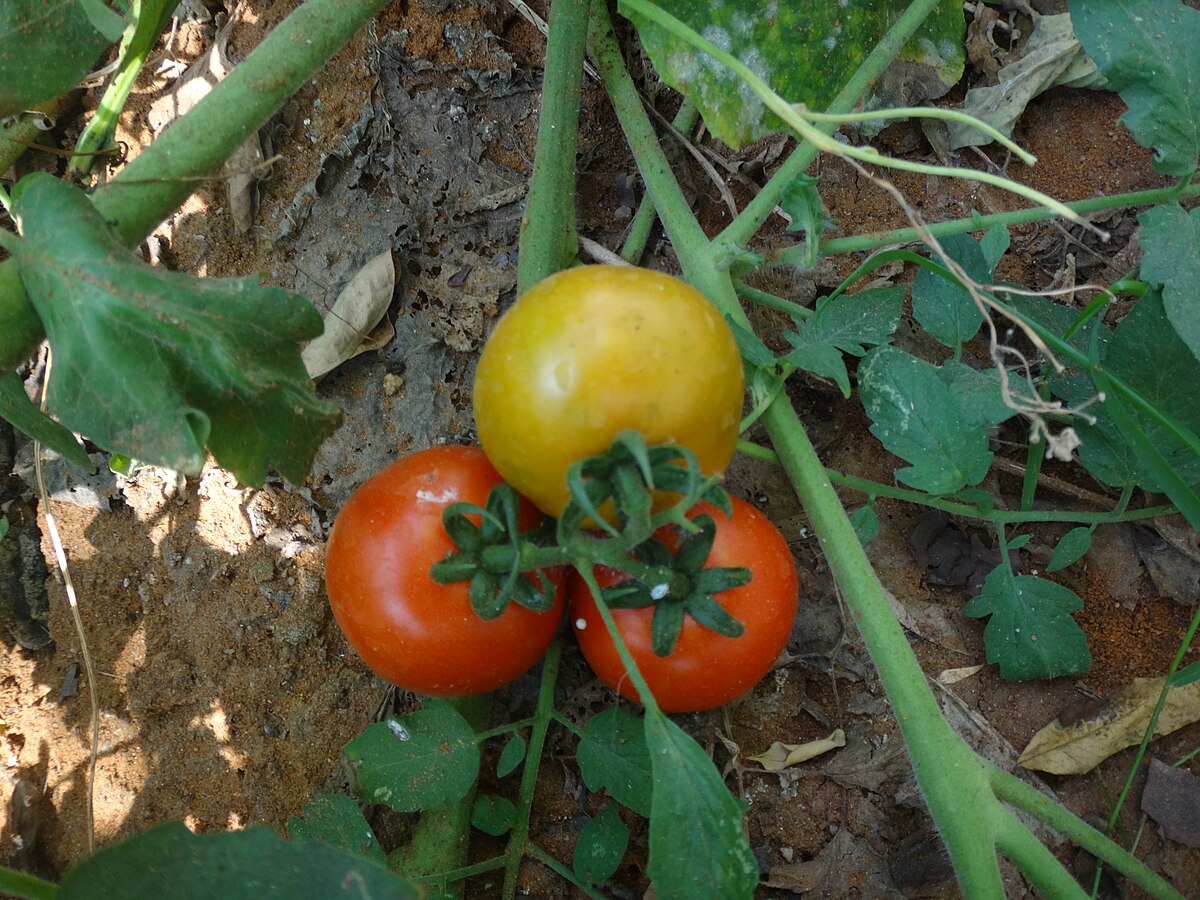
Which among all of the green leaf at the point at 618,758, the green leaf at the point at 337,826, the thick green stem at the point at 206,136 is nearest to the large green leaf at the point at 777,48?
the thick green stem at the point at 206,136

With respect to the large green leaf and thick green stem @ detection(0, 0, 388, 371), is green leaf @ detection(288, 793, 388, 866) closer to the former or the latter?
thick green stem @ detection(0, 0, 388, 371)

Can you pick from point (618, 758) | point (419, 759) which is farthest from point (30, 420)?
point (618, 758)

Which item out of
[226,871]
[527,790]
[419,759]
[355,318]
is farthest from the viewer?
[355,318]

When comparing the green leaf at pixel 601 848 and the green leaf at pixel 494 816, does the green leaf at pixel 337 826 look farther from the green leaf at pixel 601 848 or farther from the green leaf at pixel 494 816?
the green leaf at pixel 601 848

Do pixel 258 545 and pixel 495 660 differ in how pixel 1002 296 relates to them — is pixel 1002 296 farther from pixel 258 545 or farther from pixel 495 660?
pixel 258 545

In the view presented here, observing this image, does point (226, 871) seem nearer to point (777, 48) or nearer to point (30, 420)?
point (30, 420)

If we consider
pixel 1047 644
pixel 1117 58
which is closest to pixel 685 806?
pixel 1047 644
